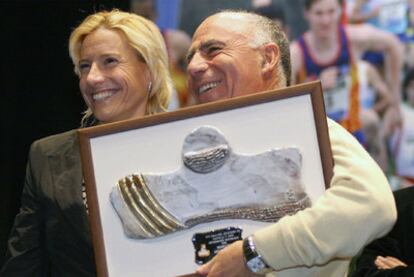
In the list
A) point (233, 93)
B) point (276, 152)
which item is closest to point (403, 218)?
point (233, 93)

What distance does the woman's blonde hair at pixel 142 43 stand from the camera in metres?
2.46

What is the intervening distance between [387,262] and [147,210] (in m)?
1.34

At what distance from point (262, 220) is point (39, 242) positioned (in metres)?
0.69

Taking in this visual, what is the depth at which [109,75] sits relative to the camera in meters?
2.40

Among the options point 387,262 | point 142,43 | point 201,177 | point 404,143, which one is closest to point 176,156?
point 201,177

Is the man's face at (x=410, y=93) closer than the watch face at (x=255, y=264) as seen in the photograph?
No

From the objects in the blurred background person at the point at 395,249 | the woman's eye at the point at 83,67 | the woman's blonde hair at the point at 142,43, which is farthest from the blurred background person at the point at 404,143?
the woman's eye at the point at 83,67

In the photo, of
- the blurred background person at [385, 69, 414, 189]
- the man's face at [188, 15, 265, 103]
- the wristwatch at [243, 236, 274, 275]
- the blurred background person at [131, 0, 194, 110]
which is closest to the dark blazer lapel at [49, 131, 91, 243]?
the man's face at [188, 15, 265, 103]

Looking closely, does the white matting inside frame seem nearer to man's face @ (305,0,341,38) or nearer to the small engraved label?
the small engraved label

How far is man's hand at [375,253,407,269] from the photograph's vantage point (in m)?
2.96

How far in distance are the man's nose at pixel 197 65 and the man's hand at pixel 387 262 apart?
1161 millimetres

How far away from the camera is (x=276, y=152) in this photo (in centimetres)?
190

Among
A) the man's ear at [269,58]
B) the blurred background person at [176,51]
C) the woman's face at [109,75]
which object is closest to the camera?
the man's ear at [269,58]

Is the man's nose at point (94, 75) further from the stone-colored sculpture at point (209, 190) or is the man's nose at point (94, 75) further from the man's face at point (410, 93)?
the man's face at point (410, 93)
